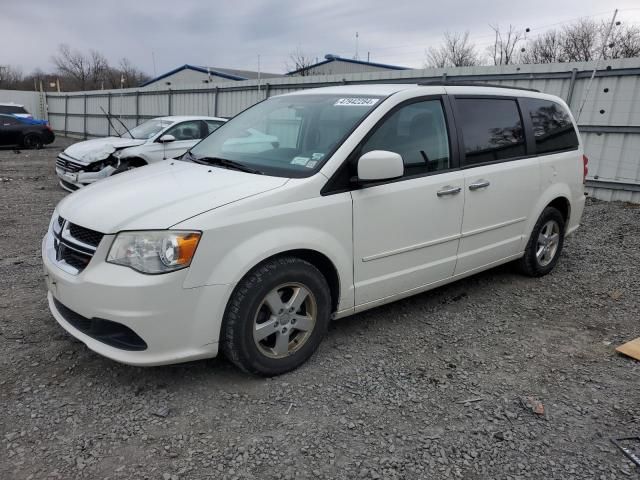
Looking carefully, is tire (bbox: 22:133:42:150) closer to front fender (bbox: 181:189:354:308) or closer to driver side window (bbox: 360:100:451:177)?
driver side window (bbox: 360:100:451:177)

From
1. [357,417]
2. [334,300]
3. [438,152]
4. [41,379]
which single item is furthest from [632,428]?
[41,379]

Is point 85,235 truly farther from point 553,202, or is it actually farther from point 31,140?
point 31,140

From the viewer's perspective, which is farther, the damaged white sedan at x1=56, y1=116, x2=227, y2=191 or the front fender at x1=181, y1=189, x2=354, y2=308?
the damaged white sedan at x1=56, y1=116, x2=227, y2=191

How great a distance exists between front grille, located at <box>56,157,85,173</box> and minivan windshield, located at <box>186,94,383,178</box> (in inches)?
225

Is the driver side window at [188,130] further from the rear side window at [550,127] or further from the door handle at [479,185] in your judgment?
the door handle at [479,185]

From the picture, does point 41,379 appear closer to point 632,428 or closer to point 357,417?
point 357,417

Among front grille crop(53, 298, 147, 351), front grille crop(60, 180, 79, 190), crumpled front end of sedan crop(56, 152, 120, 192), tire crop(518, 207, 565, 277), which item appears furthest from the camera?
front grille crop(60, 180, 79, 190)

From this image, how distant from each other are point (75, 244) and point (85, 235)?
9 centimetres

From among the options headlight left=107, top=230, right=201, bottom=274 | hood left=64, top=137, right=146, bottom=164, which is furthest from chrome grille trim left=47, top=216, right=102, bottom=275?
hood left=64, top=137, right=146, bottom=164

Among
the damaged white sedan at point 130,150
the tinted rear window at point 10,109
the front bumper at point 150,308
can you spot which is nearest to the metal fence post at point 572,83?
the damaged white sedan at point 130,150

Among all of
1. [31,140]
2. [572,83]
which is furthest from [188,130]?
[31,140]

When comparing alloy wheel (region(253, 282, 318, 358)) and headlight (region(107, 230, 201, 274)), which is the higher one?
headlight (region(107, 230, 201, 274))

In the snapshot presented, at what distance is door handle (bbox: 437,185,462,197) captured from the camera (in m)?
3.62

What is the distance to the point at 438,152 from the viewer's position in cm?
369
